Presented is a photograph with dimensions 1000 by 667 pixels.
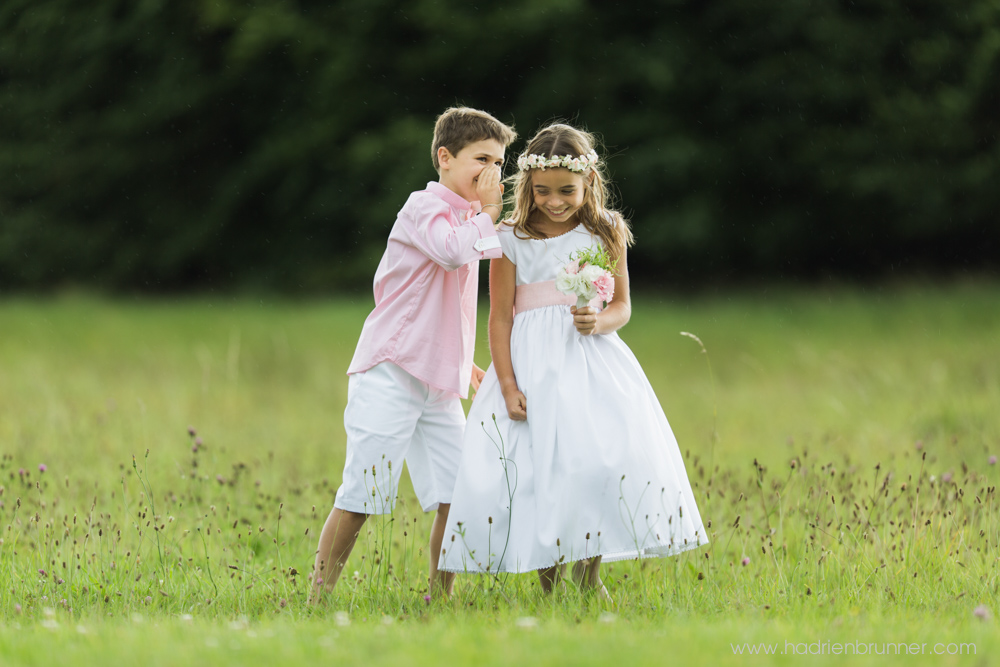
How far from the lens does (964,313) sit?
13.7 m

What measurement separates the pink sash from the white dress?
1.6 inches

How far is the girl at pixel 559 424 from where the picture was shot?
3682 millimetres

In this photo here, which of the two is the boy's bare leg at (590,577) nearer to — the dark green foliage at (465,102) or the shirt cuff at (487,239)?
the shirt cuff at (487,239)

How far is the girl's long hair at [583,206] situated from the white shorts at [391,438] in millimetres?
786

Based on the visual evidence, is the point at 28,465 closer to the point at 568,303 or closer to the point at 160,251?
the point at 568,303

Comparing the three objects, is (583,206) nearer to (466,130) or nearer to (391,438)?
(466,130)

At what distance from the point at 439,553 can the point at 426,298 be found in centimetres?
107

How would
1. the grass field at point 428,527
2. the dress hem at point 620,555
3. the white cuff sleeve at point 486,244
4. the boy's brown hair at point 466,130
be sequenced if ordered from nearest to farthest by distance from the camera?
the grass field at point 428,527, the dress hem at point 620,555, the white cuff sleeve at point 486,244, the boy's brown hair at point 466,130

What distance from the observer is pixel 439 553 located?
409 cm

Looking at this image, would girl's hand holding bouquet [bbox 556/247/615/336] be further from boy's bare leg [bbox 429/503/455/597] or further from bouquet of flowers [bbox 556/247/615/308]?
boy's bare leg [bbox 429/503/455/597]

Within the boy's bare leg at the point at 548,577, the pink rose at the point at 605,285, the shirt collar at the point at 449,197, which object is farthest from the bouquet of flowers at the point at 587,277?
the boy's bare leg at the point at 548,577

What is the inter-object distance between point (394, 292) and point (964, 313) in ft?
39.4

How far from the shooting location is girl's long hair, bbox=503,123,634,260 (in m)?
3.97

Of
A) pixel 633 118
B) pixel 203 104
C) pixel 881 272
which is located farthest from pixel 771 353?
pixel 203 104
